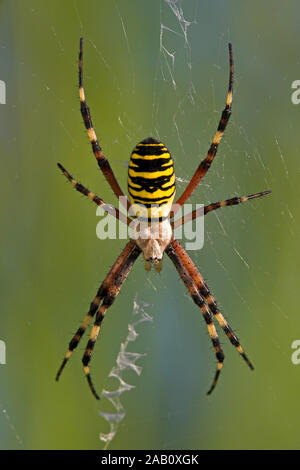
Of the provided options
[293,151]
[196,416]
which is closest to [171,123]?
[293,151]

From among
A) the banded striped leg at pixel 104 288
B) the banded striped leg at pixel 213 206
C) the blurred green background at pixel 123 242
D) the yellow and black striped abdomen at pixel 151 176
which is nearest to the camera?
the yellow and black striped abdomen at pixel 151 176

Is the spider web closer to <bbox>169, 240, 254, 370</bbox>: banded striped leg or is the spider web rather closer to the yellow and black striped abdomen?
<bbox>169, 240, 254, 370</bbox>: banded striped leg

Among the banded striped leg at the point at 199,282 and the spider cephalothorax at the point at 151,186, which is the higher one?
the spider cephalothorax at the point at 151,186

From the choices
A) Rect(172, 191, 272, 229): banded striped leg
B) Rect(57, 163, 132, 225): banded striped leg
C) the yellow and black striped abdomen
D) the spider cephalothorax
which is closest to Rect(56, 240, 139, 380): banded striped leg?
the spider cephalothorax

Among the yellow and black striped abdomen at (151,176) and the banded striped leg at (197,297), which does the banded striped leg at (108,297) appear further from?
the yellow and black striped abdomen at (151,176)

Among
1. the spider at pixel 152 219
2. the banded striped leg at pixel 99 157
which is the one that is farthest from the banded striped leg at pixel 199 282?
the banded striped leg at pixel 99 157

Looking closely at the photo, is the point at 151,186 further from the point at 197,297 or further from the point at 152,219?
the point at 197,297

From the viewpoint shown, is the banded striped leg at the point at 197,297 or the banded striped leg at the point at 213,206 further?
the banded striped leg at the point at 197,297
